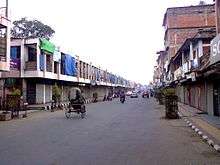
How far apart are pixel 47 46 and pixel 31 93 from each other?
565 centimetres

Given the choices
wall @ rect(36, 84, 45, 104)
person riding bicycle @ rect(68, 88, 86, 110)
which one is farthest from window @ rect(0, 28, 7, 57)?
wall @ rect(36, 84, 45, 104)

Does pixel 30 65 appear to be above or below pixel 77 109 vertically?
above

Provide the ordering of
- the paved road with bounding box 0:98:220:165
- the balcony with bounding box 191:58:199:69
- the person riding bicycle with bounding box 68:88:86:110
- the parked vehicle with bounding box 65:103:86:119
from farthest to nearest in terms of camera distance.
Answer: the balcony with bounding box 191:58:199:69
the person riding bicycle with bounding box 68:88:86:110
the parked vehicle with bounding box 65:103:86:119
the paved road with bounding box 0:98:220:165

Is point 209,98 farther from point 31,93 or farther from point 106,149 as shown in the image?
point 31,93

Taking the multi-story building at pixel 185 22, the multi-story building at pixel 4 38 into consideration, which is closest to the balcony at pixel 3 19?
the multi-story building at pixel 4 38

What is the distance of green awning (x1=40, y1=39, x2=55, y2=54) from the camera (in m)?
39.6

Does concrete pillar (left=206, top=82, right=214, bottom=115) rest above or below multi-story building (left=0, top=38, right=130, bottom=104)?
below

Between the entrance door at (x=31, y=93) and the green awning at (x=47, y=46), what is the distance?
4.26 metres

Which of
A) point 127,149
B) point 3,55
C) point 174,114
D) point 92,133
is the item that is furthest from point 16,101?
point 127,149

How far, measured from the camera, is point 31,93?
139ft

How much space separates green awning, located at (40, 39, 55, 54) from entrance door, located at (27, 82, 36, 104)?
4.26 metres

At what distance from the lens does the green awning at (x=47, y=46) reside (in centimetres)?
3964

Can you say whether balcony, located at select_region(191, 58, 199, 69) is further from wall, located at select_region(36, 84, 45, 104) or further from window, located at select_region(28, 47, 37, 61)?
wall, located at select_region(36, 84, 45, 104)

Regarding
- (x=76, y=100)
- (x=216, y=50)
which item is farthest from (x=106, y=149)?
(x=76, y=100)
